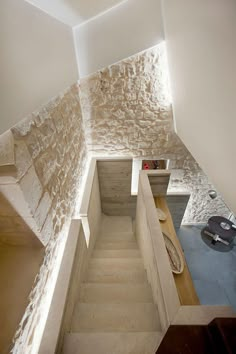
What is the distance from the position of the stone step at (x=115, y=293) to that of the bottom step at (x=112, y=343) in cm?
51

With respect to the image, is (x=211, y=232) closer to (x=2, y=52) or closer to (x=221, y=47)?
(x=221, y=47)

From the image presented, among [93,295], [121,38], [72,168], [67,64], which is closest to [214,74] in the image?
[121,38]

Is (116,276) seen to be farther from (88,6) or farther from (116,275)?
(88,6)

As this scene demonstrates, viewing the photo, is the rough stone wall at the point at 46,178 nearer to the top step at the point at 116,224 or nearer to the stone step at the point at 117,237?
the stone step at the point at 117,237

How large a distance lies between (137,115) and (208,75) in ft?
5.54

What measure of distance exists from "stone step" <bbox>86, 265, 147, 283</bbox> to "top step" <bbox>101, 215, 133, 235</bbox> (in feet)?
3.99

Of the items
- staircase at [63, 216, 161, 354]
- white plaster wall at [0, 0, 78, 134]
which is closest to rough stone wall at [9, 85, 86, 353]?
white plaster wall at [0, 0, 78, 134]

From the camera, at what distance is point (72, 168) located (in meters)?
2.43

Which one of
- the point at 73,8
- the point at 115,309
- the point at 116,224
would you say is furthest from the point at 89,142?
the point at 115,309

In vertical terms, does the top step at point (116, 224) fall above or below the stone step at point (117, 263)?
below

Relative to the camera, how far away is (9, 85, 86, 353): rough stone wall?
3.97ft

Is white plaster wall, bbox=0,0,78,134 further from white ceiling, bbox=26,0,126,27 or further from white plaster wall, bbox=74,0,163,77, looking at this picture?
white plaster wall, bbox=74,0,163,77

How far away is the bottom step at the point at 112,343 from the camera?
60.7 inches

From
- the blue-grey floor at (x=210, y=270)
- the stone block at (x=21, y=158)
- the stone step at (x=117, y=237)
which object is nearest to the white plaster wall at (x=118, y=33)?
the stone block at (x=21, y=158)
